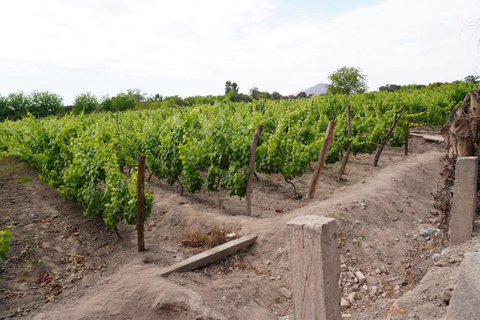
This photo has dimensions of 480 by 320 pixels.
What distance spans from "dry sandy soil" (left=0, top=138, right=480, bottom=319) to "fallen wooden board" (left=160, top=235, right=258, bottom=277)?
0.10 meters

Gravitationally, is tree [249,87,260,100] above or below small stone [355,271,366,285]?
above

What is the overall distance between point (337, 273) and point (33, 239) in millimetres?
6235

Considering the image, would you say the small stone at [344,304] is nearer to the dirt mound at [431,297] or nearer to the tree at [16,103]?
the dirt mound at [431,297]

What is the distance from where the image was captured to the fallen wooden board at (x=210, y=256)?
5.06m

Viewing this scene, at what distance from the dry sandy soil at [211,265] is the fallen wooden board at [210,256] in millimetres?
101

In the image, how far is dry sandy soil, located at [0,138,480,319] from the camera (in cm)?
429

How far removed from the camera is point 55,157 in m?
9.02

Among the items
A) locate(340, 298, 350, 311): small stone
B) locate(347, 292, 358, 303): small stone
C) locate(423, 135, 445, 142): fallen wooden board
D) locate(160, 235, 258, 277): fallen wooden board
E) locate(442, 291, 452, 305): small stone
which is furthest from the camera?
locate(423, 135, 445, 142): fallen wooden board

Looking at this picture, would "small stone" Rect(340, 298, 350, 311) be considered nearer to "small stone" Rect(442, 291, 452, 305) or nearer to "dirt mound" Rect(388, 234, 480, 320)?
"dirt mound" Rect(388, 234, 480, 320)

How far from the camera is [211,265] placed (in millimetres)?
5492

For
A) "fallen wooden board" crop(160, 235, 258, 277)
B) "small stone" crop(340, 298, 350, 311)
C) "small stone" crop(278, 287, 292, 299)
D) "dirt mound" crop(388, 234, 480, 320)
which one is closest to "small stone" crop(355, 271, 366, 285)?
"small stone" crop(340, 298, 350, 311)

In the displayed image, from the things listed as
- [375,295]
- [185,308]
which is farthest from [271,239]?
[185,308]

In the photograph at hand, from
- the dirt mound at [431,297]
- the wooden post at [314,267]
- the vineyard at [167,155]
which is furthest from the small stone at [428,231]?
the wooden post at [314,267]

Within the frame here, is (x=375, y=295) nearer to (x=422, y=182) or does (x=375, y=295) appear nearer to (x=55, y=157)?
(x=422, y=182)
